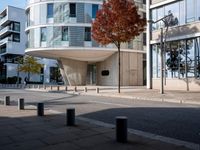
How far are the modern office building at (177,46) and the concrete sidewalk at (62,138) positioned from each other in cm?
1806

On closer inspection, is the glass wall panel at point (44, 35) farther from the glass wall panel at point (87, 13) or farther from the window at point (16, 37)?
the window at point (16, 37)

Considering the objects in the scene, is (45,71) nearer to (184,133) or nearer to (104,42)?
(104,42)

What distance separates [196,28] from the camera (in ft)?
86.4

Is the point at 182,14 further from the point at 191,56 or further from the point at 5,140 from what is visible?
the point at 5,140

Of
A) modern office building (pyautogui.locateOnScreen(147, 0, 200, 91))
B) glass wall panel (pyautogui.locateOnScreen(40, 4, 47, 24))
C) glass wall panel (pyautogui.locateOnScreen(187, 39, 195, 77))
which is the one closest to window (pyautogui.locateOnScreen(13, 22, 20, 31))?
glass wall panel (pyautogui.locateOnScreen(40, 4, 47, 24))

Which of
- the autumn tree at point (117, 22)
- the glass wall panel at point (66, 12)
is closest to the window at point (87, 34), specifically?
the glass wall panel at point (66, 12)

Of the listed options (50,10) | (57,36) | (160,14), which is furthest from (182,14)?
(50,10)

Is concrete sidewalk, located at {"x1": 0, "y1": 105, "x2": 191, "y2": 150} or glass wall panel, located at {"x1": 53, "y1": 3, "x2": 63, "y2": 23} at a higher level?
glass wall panel, located at {"x1": 53, "y1": 3, "x2": 63, "y2": 23}

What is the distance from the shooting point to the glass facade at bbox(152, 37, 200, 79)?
2647 centimetres

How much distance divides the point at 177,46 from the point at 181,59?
1.29m

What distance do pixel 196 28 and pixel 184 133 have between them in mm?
19772

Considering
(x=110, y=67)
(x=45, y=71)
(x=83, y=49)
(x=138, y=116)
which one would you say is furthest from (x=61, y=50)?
(x=45, y=71)

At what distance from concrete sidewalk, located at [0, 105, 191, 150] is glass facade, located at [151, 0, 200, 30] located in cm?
1990

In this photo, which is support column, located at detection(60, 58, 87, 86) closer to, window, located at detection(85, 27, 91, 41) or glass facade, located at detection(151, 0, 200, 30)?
window, located at detection(85, 27, 91, 41)
